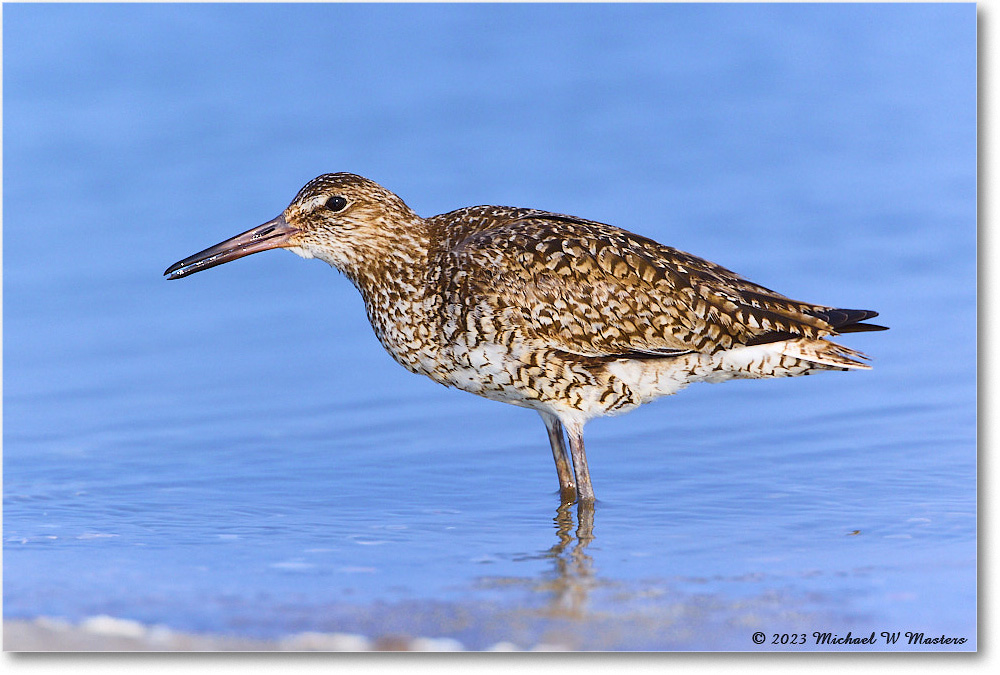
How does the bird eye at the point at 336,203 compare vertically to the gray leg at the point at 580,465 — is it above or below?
above

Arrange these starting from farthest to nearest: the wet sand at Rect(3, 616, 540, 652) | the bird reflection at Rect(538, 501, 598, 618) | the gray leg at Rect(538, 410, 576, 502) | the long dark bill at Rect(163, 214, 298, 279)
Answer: the gray leg at Rect(538, 410, 576, 502) < the long dark bill at Rect(163, 214, 298, 279) < the bird reflection at Rect(538, 501, 598, 618) < the wet sand at Rect(3, 616, 540, 652)

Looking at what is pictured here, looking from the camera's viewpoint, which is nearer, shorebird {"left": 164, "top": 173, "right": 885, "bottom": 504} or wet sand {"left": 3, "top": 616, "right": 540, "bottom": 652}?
wet sand {"left": 3, "top": 616, "right": 540, "bottom": 652}

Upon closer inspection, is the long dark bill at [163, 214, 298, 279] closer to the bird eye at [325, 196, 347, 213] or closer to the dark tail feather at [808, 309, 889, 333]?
the bird eye at [325, 196, 347, 213]

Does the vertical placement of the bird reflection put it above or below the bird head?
below

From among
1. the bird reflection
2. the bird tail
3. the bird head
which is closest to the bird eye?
the bird head

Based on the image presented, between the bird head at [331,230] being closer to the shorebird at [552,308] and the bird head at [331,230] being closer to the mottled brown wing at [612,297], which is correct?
the shorebird at [552,308]

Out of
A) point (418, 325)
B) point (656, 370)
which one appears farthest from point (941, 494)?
point (418, 325)

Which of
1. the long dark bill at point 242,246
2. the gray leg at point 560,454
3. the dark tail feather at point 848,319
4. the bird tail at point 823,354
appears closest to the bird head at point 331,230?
the long dark bill at point 242,246
